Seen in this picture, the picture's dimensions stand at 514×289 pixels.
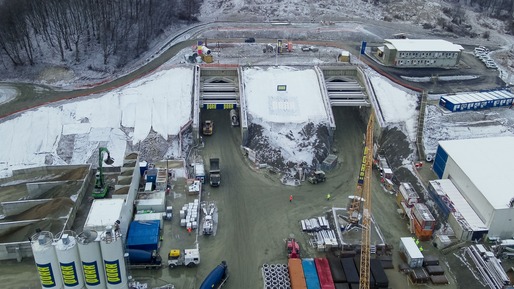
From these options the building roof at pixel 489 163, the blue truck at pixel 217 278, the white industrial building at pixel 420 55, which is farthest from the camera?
the white industrial building at pixel 420 55

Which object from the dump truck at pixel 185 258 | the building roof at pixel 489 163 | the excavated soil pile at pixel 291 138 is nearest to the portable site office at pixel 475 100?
the building roof at pixel 489 163

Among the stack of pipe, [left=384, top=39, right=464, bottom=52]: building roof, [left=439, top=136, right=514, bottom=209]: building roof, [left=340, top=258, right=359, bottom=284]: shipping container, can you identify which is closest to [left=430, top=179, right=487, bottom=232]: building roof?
[left=439, top=136, right=514, bottom=209]: building roof

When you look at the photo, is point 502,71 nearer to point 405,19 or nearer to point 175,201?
point 405,19

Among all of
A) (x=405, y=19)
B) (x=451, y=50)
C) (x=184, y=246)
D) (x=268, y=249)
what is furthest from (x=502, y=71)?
(x=184, y=246)

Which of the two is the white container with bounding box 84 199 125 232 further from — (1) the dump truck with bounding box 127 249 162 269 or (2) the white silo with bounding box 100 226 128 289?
(2) the white silo with bounding box 100 226 128 289

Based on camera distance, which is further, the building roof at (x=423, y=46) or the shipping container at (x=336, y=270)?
the building roof at (x=423, y=46)

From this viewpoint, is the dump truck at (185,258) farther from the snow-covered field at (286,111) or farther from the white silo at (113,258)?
the snow-covered field at (286,111)
